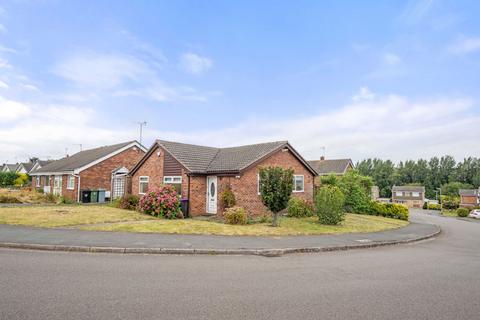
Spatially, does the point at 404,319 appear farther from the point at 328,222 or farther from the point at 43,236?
the point at 328,222

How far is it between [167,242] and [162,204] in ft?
25.1

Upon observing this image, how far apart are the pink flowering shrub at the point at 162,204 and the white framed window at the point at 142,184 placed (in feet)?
14.4

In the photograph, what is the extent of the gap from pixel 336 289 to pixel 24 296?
539cm

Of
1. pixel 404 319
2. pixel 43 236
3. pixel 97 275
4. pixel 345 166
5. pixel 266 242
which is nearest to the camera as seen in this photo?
pixel 404 319

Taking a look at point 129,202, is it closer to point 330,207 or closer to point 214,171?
point 214,171

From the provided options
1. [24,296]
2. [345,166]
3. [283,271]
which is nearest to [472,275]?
[283,271]

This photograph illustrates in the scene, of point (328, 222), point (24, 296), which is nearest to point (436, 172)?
point (328, 222)

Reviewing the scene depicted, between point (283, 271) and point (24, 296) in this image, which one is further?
point (283, 271)

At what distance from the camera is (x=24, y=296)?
514 cm

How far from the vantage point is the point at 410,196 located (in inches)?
3487

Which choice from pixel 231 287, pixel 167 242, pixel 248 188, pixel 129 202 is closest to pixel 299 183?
pixel 248 188

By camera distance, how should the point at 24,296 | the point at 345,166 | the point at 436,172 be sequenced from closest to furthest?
the point at 24,296 < the point at 345,166 < the point at 436,172

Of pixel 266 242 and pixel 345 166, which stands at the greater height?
pixel 345 166

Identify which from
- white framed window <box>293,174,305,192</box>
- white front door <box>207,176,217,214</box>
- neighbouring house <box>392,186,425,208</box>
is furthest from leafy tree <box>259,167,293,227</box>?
neighbouring house <box>392,186,425,208</box>
